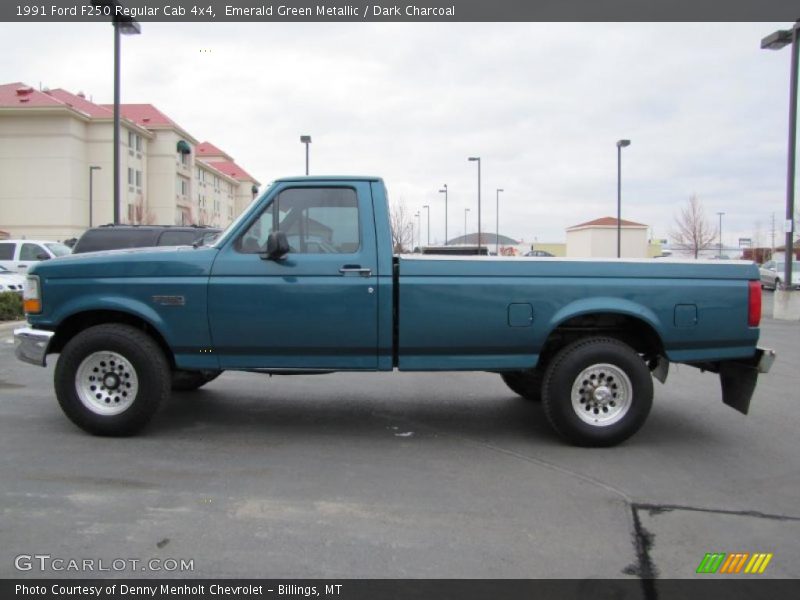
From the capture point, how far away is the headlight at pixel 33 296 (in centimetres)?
541

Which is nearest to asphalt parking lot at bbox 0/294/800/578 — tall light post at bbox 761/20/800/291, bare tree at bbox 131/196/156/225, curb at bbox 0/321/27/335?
curb at bbox 0/321/27/335

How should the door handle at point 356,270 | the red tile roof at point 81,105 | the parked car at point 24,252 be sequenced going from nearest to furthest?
the door handle at point 356,270
the parked car at point 24,252
the red tile roof at point 81,105

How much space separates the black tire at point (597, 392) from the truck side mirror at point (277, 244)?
2390 mm

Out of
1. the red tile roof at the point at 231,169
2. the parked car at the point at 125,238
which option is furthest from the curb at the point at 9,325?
the red tile roof at the point at 231,169

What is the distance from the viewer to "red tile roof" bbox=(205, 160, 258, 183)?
8962 centimetres

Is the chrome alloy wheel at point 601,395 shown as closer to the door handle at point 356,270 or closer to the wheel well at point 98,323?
the door handle at point 356,270

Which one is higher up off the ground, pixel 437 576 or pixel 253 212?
pixel 253 212

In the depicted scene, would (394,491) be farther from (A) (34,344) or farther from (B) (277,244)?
(A) (34,344)

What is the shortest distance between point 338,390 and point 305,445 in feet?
7.26

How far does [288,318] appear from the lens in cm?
523

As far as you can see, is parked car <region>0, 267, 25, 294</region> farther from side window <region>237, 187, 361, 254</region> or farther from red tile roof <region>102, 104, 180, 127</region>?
red tile roof <region>102, 104, 180, 127</region>
